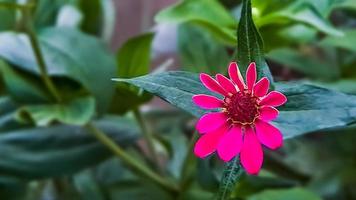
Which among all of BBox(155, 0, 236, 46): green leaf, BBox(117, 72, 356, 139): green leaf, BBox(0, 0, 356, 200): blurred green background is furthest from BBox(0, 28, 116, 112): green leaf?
BBox(117, 72, 356, 139): green leaf

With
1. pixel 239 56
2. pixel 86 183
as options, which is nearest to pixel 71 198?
pixel 86 183

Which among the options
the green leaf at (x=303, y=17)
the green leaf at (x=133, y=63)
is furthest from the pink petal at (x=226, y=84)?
the green leaf at (x=133, y=63)

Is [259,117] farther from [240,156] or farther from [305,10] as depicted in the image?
[305,10]

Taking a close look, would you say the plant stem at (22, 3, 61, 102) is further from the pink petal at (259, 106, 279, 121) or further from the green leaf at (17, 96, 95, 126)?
the pink petal at (259, 106, 279, 121)

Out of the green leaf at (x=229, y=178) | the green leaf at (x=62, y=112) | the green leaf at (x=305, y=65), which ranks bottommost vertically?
the green leaf at (x=305, y=65)

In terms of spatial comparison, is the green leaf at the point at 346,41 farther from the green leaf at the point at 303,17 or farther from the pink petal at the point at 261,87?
the pink petal at the point at 261,87

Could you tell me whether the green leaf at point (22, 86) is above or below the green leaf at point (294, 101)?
below

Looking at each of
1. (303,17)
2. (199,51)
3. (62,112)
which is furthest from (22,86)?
(303,17)

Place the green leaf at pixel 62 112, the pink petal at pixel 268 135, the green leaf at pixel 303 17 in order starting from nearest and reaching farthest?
1. the pink petal at pixel 268 135
2. the green leaf at pixel 303 17
3. the green leaf at pixel 62 112
